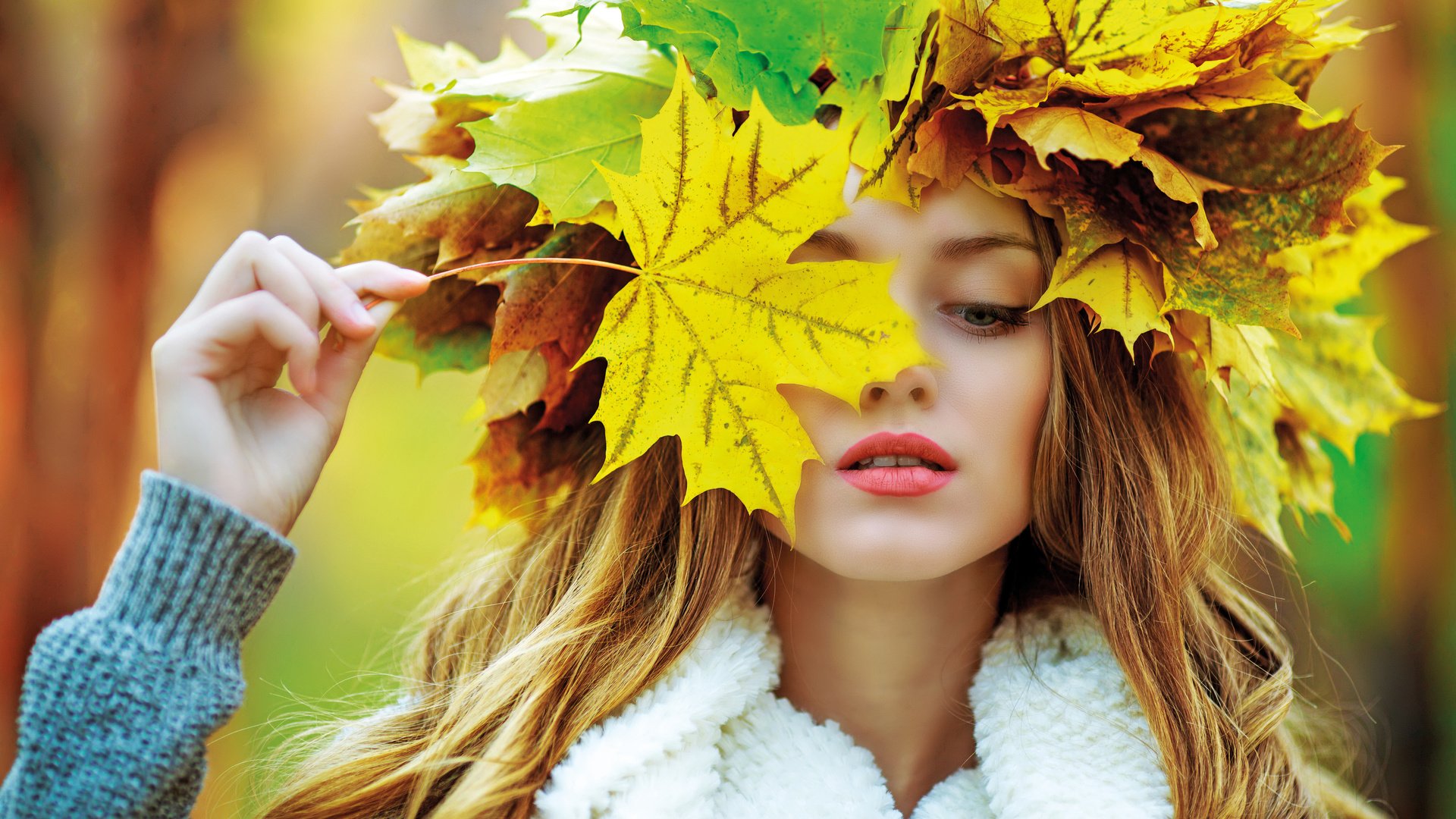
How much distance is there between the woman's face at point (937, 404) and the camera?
0.90 metres

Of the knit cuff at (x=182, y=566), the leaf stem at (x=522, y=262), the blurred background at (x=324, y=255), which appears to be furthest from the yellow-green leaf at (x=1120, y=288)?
the blurred background at (x=324, y=255)

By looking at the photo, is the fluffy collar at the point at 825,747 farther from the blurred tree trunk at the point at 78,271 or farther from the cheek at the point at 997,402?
the blurred tree trunk at the point at 78,271

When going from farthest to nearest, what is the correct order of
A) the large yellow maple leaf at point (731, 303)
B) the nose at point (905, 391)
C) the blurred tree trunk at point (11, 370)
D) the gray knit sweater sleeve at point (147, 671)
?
the blurred tree trunk at point (11, 370), the nose at point (905, 391), the large yellow maple leaf at point (731, 303), the gray knit sweater sleeve at point (147, 671)

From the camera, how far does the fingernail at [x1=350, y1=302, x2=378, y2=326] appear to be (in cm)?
80

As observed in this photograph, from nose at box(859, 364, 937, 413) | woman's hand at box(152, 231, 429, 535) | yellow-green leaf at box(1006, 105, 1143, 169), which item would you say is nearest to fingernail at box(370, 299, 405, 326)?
woman's hand at box(152, 231, 429, 535)

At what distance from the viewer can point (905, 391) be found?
930mm

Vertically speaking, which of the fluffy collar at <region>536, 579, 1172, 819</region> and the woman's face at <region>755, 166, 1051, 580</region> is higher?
the woman's face at <region>755, 166, 1051, 580</region>

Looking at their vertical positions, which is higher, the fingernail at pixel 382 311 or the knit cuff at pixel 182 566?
the fingernail at pixel 382 311

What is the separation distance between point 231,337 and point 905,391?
58 centimetres

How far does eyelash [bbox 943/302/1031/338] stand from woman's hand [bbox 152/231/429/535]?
1.63 feet

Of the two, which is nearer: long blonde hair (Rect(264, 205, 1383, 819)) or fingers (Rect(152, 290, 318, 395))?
fingers (Rect(152, 290, 318, 395))

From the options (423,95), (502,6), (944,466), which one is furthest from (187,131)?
(944,466)

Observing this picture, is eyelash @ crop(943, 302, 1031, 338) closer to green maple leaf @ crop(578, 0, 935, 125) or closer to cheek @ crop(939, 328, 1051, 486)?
cheek @ crop(939, 328, 1051, 486)

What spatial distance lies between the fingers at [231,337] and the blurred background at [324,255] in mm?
1137
